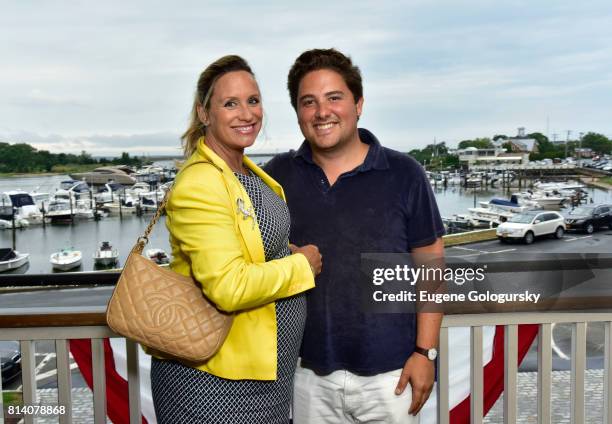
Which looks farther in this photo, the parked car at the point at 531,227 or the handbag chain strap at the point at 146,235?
the parked car at the point at 531,227

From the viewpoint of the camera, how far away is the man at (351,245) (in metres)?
1.43

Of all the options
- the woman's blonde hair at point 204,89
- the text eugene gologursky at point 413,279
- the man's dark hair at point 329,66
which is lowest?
the text eugene gologursky at point 413,279

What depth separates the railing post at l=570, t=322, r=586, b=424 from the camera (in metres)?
1.66

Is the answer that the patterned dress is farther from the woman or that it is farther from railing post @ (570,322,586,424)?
railing post @ (570,322,586,424)

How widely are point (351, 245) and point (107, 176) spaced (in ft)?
263

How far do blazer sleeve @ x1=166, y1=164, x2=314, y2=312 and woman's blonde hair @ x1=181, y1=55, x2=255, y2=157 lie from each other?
0.17m

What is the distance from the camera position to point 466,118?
239 feet

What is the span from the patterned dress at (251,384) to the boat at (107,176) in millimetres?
77211

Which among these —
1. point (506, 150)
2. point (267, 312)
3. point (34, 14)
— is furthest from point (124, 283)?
point (506, 150)

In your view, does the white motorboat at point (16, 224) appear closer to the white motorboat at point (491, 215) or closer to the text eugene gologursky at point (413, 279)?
the white motorboat at point (491, 215)

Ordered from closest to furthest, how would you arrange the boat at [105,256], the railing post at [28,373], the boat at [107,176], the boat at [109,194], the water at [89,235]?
the railing post at [28,373] → the boat at [105,256] → the water at [89,235] → the boat at [109,194] → the boat at [107,176]

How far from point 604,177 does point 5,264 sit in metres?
65.2

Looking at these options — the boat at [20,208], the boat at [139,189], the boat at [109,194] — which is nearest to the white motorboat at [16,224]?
the boat at [20,208]

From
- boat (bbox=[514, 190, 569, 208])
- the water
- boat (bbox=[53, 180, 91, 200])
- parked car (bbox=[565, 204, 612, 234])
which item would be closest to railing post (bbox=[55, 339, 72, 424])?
parked car (bbox=[565, 204, 612, 234])
